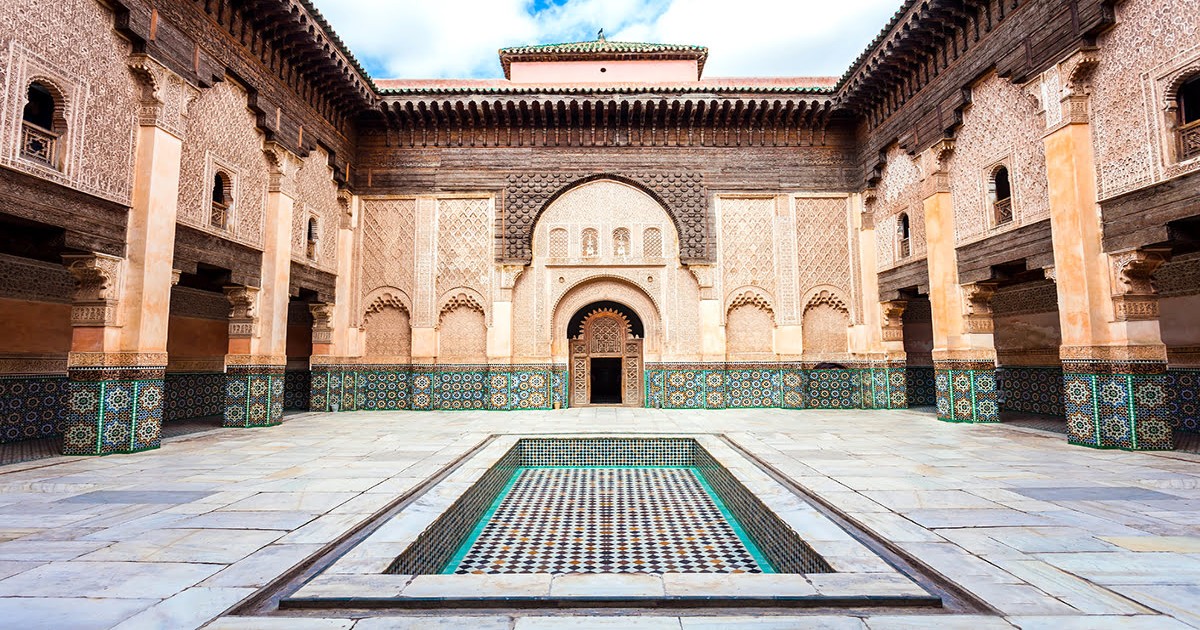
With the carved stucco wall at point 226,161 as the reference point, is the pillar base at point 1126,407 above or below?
below

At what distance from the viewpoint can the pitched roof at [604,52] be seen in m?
11.6

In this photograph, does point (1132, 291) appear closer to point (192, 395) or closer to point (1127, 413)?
point (1127, 413)

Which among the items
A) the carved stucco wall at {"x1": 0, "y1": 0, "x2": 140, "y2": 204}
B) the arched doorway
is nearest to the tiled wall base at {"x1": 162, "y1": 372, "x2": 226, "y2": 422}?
the carved stucco wall at {"x1": 0, "y1": 0, "x2": 140, "y2": 204}

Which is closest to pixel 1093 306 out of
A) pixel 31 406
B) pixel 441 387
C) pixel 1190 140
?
pixel 1190 140

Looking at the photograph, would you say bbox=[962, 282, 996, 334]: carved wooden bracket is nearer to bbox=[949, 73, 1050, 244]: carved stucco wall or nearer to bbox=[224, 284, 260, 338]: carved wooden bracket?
bbox=[949, 73, 1050, 244]: carved stucco wall

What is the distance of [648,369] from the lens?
31.0ft

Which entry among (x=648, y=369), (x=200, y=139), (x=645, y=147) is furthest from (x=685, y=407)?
(x=200, y=139)

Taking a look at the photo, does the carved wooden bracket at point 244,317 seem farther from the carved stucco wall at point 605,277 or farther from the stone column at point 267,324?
the carved stucco wall at point 605,277

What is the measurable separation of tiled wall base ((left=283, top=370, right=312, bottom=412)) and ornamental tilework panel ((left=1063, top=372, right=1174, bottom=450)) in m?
10.1

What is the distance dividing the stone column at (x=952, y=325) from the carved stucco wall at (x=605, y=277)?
3.43 meters

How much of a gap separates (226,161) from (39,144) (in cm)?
206

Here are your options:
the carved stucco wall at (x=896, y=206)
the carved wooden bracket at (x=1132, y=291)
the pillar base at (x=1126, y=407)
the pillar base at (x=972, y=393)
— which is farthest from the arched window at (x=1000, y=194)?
the pillar base at (x=1126, y=407)

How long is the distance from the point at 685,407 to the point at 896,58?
5.83m

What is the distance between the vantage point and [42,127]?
4547 mm
